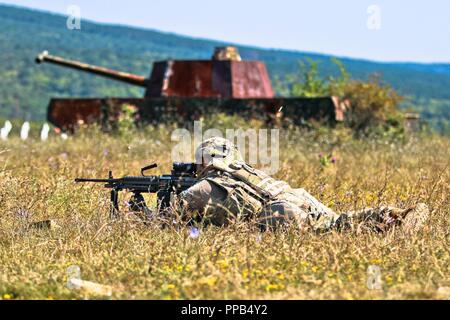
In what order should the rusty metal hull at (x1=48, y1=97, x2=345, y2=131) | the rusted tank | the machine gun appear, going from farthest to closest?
the rusted tank < the rusty metal hull at (x1=48, y1=97, x2=345, y2=131) < the machine gun

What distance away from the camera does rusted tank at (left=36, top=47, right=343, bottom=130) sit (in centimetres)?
1861

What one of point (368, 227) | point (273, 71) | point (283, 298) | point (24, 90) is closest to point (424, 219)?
point (368, 227)

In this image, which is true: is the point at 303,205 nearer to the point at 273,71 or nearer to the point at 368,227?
the point at 368,227

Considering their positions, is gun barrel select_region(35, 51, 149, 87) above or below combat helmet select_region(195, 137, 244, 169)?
above

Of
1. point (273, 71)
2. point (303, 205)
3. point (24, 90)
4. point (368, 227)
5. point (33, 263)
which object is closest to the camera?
point (33, 263)

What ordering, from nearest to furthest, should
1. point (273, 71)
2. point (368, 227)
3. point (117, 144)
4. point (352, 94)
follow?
point (368, 227)
point (117, 144)
point (352, 94)
point (273, 71)

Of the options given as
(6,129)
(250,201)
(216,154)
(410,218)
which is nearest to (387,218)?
(410,218)

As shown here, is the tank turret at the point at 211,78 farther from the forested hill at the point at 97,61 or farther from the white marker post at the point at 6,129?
the forested hill at the point at 97,61

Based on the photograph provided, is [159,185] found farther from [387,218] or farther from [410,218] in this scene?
[410,218]

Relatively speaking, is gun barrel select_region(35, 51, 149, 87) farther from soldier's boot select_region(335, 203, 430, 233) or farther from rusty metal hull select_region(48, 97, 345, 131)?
soldier's boot select_region(335, 203, 430, 233)

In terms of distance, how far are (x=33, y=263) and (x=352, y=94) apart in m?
14.5

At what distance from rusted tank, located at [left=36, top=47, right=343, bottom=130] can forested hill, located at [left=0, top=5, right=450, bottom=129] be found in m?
89.3

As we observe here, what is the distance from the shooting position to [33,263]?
19.8 ft

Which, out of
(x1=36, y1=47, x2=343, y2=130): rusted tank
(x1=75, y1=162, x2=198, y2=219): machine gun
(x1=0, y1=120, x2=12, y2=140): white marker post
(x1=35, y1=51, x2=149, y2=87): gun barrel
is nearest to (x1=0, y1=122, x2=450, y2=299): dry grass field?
(x1=75, y1=162, x2=198, y2=219): machine gun
